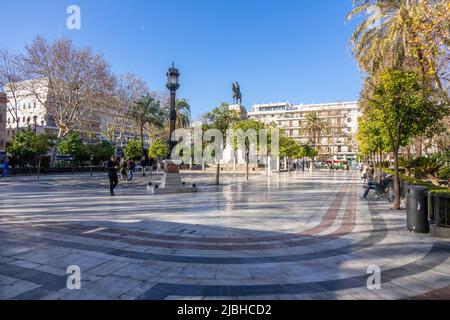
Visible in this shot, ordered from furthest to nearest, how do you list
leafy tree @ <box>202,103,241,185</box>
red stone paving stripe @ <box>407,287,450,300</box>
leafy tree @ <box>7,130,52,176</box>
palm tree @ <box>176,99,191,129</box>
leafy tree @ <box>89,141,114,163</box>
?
palm tree @ <box>176,99,191,129</box>
leafy tree @ <box>89,141,114,163</box>
leafy tree @ <box>7,130,52,176</box>
leafy tree @ <box>202,103,241,185</box>
red stone paving stripe @ <box>407,287,450,300</box>

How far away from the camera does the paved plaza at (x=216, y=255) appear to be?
3.56 meters

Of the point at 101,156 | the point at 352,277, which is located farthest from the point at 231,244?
the point at 101,156

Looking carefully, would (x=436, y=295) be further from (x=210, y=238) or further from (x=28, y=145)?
(x=28, y=145)

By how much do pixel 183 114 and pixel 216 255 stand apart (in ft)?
154

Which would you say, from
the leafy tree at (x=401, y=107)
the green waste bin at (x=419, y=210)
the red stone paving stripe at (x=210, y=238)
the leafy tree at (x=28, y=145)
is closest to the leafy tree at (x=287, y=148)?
the leafy tree at (x=28, y=145)

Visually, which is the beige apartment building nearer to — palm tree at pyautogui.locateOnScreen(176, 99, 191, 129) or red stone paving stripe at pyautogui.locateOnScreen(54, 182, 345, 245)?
palm tree at pyautogui.locateOnScreen(176, 99, 191, 129)

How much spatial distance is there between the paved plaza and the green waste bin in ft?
1.11

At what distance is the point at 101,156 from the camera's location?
131 ft

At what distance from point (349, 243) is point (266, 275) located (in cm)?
261

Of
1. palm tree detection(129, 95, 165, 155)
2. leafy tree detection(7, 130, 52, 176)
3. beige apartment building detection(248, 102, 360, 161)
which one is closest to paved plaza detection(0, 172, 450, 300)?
leafy tree detection(7, 130, 52, 176)

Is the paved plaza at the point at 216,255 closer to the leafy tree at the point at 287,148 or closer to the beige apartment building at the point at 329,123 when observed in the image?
the leafy tree at the point at 287,148

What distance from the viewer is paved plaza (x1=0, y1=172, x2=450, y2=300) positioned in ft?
11.7

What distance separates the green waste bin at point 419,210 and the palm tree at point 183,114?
44.5 meters
